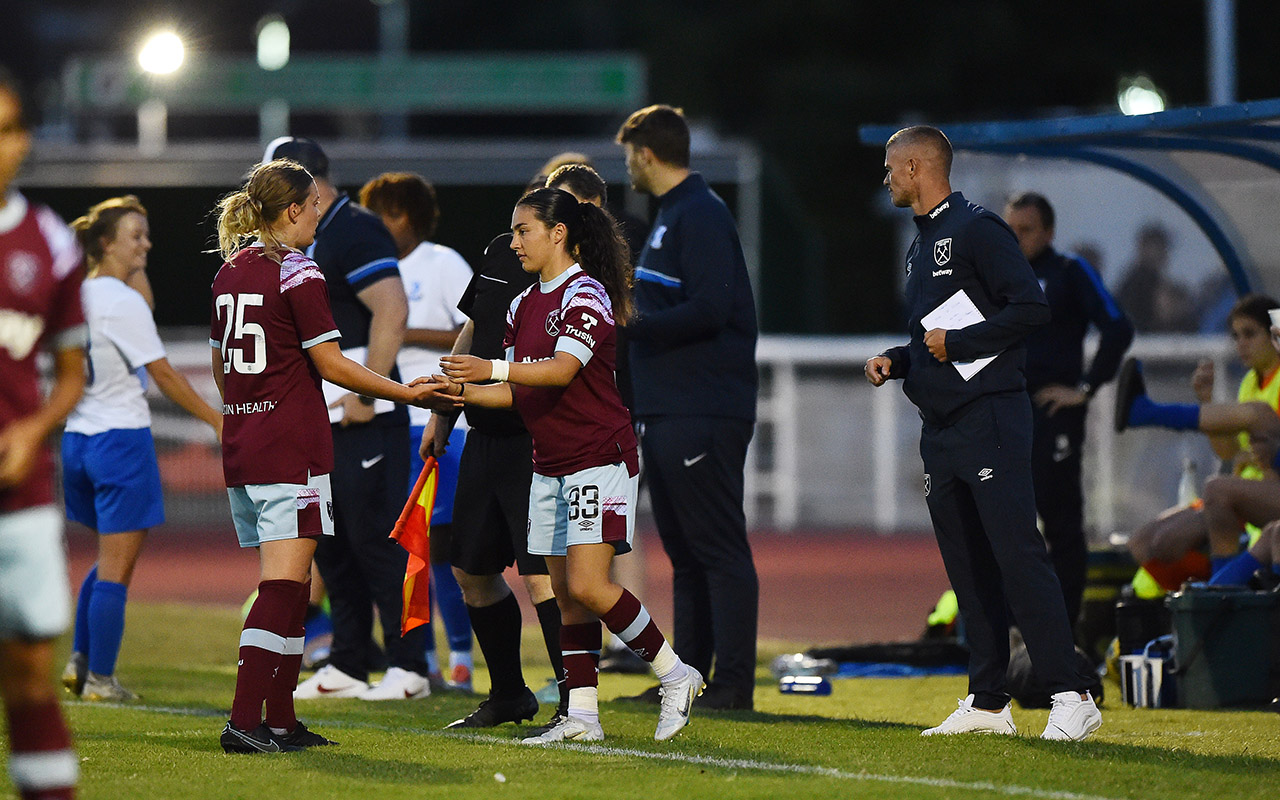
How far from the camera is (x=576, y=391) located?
6.26 metres

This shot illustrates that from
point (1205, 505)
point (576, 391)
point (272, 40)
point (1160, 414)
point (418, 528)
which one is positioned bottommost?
point (418, 528)

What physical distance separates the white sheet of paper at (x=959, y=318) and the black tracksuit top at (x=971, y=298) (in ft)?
0.07

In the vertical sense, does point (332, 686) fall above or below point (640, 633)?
below

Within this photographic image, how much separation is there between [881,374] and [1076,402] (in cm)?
250

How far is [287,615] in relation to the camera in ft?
20.3

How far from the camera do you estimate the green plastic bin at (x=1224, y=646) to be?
784 cm

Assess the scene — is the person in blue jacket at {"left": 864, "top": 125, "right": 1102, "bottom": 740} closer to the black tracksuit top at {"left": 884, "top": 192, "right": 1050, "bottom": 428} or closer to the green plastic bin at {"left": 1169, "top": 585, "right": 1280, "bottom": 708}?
the black tracksuit top at {"left": 884, "top": 192, "right": 1050, "bottom": 428}

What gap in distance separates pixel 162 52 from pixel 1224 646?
12379 mm

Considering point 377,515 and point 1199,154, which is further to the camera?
point 1199,154

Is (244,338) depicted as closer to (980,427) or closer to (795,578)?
(980,427)

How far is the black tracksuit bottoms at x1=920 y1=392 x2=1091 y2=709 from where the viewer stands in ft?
21.3

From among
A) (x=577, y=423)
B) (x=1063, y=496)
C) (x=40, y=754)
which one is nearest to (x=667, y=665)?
(x=577, y=423)

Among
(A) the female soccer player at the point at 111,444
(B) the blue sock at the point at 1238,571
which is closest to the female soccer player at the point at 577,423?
(A) the female soccer player at the point at 111,444

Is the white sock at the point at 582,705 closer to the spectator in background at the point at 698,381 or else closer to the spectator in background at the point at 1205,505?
the spectator in background at the point at 698,381
